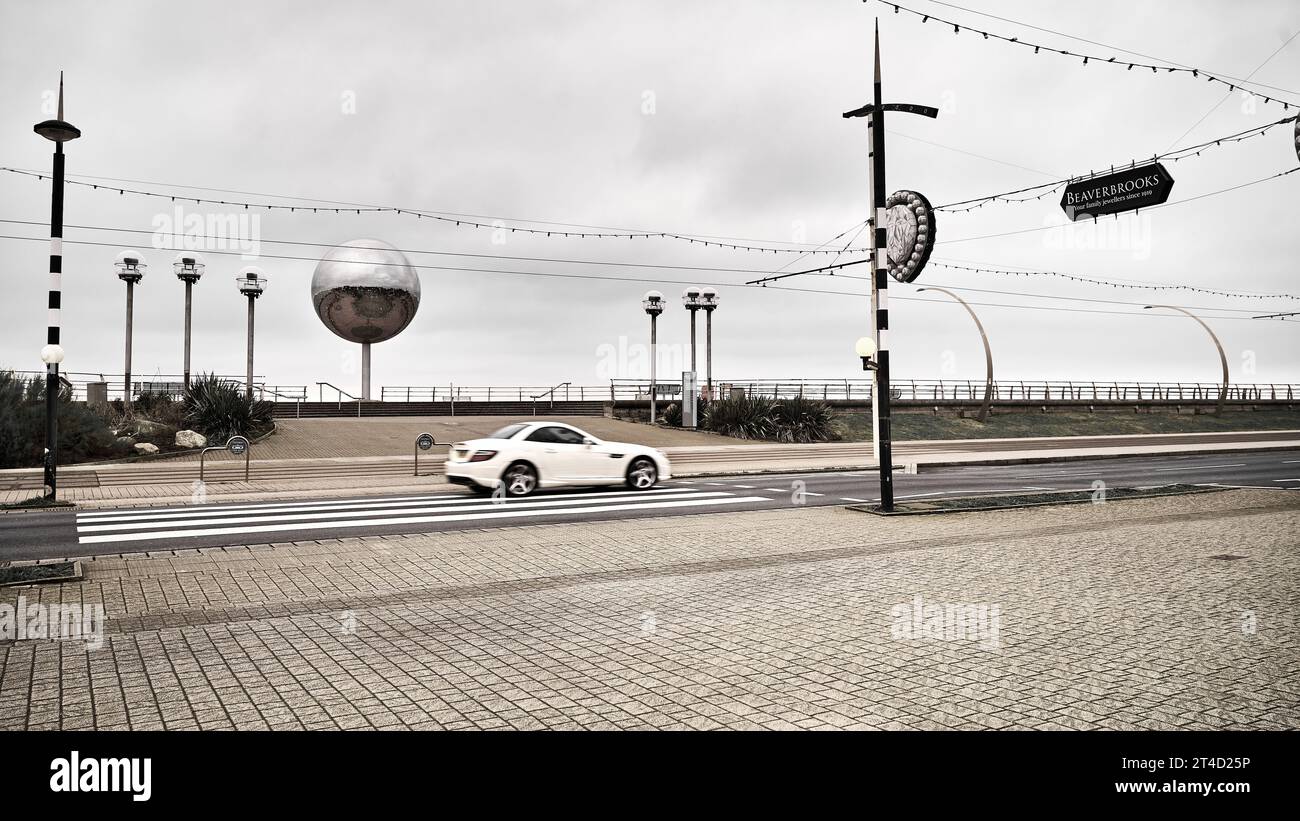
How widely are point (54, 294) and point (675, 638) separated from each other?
15.5m

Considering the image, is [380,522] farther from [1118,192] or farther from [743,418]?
[743,418]

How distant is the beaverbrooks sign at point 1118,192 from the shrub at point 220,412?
2517 centimetres

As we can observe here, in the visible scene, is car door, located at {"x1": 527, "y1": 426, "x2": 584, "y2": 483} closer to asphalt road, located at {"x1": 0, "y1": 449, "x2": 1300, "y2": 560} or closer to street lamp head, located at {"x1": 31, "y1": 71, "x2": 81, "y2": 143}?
asphalt road, located at {"x1": 0, "y1": 449, "x2": 1300, "y2": 560}

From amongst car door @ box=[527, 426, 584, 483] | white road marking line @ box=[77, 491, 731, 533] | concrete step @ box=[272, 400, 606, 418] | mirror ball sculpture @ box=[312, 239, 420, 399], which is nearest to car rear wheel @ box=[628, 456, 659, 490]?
car door @ box=[527, 426, 584, 483]

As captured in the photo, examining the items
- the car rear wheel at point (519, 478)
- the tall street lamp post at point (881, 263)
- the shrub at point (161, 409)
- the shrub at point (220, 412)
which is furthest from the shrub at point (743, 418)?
the tall street lamp post at point (881, 263)

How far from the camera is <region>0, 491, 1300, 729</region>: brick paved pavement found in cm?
439

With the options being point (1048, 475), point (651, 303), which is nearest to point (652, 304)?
point (651, 303)

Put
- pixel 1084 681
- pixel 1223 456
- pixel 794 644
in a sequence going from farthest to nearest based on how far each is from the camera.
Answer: pixel 1223 456 < pixel 794 644 < pixel 1084 681

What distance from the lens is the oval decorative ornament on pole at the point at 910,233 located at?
26.0 metres
